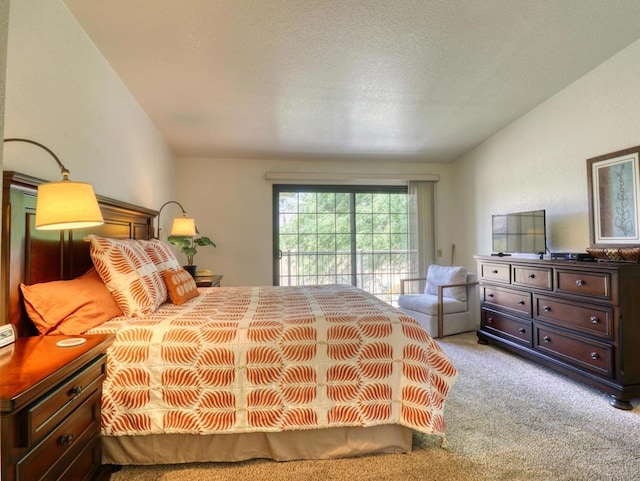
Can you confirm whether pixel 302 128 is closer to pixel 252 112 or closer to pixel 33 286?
pixel 252 112

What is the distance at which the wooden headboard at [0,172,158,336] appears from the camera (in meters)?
1.38

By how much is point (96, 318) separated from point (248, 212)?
9.84 ft

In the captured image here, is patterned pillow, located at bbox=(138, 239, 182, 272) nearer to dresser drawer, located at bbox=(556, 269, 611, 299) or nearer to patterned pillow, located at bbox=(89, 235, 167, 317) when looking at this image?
patterned pillow, located at bbox=(89, 235, 167, 317)

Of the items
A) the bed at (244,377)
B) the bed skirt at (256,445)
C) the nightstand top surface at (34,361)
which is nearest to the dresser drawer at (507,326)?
the bed at (244,377)

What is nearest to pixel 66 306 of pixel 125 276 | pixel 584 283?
pixel 125 276

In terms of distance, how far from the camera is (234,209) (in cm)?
442

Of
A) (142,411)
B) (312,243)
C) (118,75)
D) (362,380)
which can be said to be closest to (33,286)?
(142,411)

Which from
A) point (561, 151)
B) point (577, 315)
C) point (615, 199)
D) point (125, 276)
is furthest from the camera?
point (561, 151)

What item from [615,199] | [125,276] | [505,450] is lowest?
[505,450]

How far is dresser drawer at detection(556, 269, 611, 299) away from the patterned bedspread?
1469 millimetres

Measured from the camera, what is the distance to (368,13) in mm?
1976

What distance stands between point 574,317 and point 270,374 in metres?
2.44

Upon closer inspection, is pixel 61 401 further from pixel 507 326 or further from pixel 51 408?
pixel 507 326

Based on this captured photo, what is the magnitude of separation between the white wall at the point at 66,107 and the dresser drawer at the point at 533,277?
364 cm
